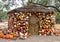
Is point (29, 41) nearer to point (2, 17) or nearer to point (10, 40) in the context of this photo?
point (10, 40)

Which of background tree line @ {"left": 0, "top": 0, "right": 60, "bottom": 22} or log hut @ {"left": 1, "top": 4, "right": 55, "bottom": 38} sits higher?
log hut @ {"left": 1, "top": 4, "right": 55, "bottom": 38}

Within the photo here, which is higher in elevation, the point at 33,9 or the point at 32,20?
the point at 33,9

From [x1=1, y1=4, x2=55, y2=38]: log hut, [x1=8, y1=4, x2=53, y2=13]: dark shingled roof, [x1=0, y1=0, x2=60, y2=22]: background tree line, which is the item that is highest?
[x1=8, y1=4, x2=53, y2=13]: dark shingled roof

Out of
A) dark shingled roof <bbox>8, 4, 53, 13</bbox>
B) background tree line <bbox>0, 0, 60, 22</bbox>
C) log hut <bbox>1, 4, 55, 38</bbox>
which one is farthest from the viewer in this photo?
background tree line <bbox>0, 0, 60, 22</bbox>

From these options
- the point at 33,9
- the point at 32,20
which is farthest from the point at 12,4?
the point at 32,20

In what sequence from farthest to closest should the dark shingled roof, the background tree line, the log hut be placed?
1. the background tree line
2. the dark shingled roof
3. the log hut

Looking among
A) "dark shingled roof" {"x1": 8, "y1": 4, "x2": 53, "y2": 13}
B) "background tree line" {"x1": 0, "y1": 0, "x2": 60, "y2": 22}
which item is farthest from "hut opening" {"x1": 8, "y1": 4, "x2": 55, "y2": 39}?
"background tree line" {"x1": 0, "y1": 0, "x2": 60, "y2": 22}

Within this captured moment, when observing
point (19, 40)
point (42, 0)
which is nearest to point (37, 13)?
point (19, 40)

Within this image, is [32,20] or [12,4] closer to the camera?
[32,20]

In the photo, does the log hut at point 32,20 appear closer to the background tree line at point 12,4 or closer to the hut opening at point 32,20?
the hut opening at point 32,20

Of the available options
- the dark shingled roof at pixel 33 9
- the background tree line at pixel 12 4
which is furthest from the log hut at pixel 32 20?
the background tree line at pixel 12 4

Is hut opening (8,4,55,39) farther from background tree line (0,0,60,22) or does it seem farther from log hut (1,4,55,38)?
background tree line (0,0,60,22)

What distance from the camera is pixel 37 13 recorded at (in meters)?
15.9

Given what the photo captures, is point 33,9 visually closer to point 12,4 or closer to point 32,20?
point 32,20
